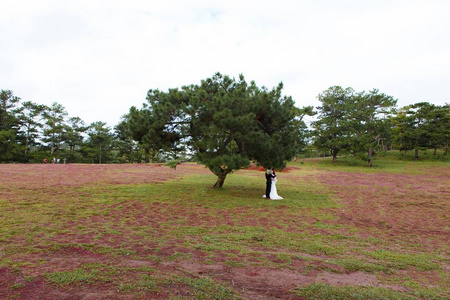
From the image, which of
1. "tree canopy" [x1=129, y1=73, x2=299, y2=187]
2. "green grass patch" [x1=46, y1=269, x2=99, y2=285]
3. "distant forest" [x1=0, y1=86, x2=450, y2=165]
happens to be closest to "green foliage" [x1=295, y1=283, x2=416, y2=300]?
"green grass patch" [x1=46, y1=269, x2=99, y2=285]

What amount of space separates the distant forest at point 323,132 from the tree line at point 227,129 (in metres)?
0.13

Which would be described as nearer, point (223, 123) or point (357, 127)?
point (223, 123)

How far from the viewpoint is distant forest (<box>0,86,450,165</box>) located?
3172 centimetres

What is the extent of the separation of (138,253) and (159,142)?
669 centimetres

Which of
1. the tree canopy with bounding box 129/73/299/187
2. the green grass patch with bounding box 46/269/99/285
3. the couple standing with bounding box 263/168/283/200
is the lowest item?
the green grass patch with bounding box 46/269/99/285

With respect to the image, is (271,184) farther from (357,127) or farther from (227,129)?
(357,127)

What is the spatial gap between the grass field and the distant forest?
68.0 feet

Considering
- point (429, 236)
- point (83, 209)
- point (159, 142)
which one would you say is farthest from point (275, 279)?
point (159, 142)

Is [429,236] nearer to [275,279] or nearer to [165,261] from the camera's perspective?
[275,279]

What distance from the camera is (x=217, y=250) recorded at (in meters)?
4.30

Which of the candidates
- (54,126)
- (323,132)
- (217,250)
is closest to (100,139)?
(54,126)

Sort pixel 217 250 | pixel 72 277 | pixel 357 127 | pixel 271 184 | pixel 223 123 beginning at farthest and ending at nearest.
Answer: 1. pixel 357 127
2. pixel 271 184
3. pixel 223 123
4. pixel 217 250
5. pixel 72 277

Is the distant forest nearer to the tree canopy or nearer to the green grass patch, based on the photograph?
the tree canopy

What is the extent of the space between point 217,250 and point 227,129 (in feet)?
17.6
